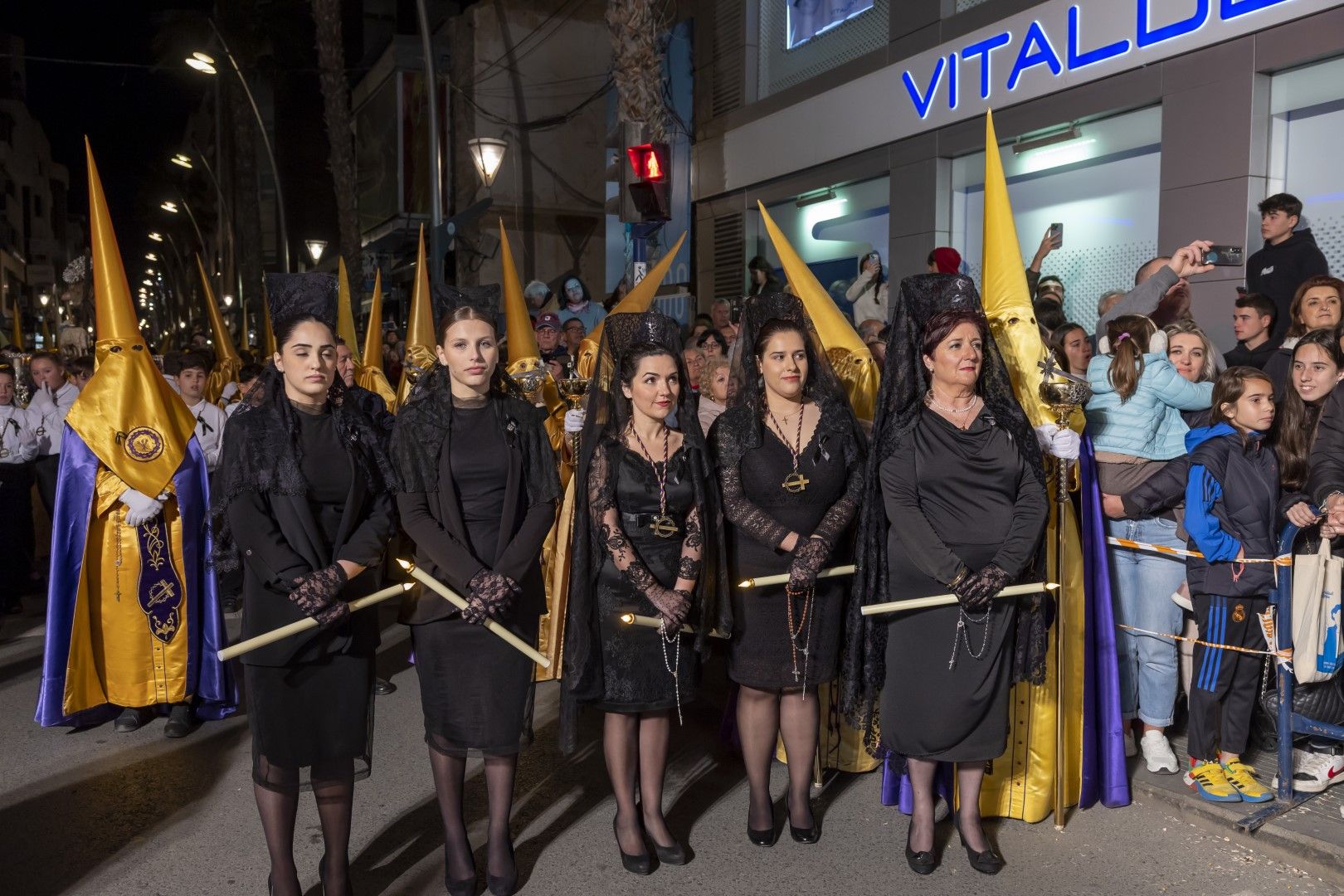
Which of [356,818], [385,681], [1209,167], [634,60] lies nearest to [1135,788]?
[356,818]

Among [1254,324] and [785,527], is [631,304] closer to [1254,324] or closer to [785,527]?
[785,527]

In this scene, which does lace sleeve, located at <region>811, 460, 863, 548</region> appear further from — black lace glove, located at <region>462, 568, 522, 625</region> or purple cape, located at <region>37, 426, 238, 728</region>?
purple cape, located at <region>37, 426, 238, 728</region>

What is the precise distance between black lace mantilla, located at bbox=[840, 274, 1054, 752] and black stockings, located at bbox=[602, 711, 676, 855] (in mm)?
745

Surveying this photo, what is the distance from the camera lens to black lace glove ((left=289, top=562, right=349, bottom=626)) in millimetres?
3439

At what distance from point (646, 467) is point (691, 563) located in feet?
1.28

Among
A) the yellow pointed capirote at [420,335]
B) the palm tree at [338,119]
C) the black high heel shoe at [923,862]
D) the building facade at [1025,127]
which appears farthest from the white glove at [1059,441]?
Result: the palm tree at [338,119]

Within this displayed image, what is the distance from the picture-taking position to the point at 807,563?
3988mm

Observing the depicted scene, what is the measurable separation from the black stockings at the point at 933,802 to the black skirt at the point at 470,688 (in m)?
1.49

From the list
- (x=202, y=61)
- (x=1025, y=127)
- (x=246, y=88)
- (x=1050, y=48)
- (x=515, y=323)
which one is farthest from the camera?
(x=246, y=88)

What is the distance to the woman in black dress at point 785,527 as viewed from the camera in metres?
4.12


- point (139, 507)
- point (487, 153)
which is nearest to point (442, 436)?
point (139, 507)

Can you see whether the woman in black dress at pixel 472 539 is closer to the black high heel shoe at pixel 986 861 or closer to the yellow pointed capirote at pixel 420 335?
the black high heel shoe at pixel 986 861

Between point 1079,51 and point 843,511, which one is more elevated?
point 1079,51

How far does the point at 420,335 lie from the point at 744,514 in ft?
13.6
